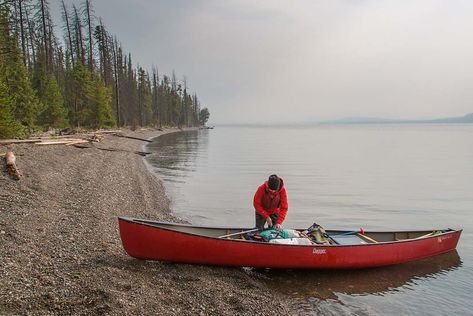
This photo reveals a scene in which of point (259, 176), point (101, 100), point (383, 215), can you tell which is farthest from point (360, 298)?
point (101, 100)

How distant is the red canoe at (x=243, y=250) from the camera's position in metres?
7.67

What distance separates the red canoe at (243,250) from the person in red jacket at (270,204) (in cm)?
76

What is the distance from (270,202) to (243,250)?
1.90 m

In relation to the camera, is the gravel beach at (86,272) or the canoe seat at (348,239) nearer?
the gravel beach at (86,272)

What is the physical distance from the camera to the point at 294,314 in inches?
269

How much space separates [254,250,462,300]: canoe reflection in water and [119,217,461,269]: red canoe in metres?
0.29

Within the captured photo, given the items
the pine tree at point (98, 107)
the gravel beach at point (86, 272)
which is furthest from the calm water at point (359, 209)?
the pine tree at point (98, 107)

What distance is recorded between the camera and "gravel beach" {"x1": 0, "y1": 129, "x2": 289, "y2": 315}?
5.52m

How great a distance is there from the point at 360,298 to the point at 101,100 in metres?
38.7

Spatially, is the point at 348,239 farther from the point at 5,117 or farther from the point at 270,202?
the point at 5,117

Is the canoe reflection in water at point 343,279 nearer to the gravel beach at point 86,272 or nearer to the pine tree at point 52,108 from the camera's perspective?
the gravel beach at point 86,272

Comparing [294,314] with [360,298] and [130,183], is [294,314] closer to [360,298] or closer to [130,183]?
[360,298]

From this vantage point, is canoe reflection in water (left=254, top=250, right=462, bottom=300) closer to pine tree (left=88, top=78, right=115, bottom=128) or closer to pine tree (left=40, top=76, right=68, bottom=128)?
pine tree (left=40, top=76, right=68, bottom=128)

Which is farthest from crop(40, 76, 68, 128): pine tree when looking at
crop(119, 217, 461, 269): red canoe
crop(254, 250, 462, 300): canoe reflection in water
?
crop(254, 250, 462, 300): canoe reflection in water
